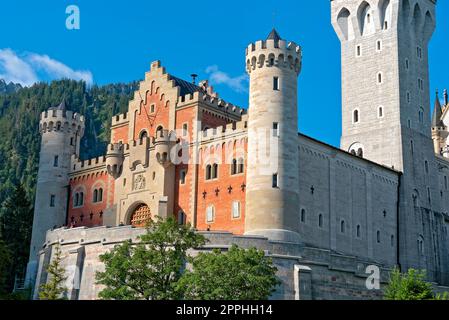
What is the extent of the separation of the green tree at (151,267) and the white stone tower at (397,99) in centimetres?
3069

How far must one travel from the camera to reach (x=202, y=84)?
74.9m

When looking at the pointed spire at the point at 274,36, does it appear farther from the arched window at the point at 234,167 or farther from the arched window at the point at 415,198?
the arched window at the point at 415,198

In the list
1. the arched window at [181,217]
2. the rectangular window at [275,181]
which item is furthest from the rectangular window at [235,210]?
the arched window at [181,217]

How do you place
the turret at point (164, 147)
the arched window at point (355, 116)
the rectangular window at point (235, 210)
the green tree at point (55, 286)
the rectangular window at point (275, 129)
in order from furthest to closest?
the arched window at point (355, 116), the turret at point (164, 147), the rectangular window at point (235, 210), the rectangular window at point (275, 129), the green tree at point (55, 286)

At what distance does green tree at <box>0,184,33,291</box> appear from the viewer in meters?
74.5

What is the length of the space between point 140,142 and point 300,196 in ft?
51.2

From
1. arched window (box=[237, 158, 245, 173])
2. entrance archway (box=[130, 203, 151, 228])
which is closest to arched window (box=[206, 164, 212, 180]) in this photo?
arched window (box=[237, 158, 245, 173])

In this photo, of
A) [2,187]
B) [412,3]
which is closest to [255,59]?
[412,3]

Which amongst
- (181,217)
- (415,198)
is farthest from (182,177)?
(415,198)

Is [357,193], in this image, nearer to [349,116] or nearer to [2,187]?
[349,116]

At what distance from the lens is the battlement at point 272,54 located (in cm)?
5728

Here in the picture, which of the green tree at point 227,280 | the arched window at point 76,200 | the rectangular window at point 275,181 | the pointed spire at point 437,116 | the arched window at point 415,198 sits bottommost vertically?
the green tree at point 227,280

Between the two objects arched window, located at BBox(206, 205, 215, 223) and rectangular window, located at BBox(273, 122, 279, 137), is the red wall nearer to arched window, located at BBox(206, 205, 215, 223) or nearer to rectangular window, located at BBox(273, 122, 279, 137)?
arched window, located at BBox(206, 205, 215, 223)

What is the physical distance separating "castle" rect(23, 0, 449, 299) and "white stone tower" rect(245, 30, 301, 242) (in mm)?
85
